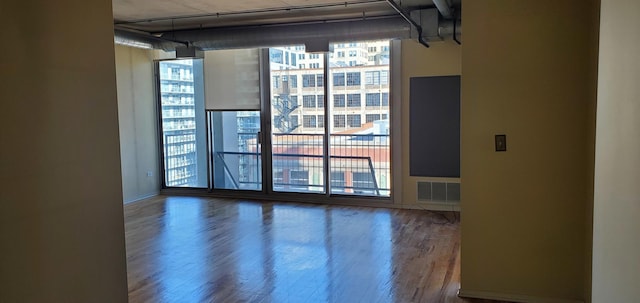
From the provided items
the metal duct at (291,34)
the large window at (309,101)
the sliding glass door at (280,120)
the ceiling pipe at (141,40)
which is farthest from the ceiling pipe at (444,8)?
the ceiling pipe at (141,40)

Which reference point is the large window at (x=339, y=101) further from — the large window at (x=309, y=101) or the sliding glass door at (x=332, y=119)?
the large window at (x=309, y=101)

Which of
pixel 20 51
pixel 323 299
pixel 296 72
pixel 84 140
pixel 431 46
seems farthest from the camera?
pixel 296 72

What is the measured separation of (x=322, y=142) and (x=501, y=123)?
13.0 feet

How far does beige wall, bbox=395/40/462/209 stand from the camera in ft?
20.2

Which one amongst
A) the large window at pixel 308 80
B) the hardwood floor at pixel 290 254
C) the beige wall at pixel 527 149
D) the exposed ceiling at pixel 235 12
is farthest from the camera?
the large window at pixel 308 80

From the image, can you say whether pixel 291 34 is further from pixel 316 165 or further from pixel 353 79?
pixel 316 165

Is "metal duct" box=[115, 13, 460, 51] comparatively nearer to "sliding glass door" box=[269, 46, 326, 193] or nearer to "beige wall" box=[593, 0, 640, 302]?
"sliding glass door" box=[269, 46, 326, 193]

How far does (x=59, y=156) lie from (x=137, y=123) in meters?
5.85

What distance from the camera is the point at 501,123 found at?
3285 millimetres

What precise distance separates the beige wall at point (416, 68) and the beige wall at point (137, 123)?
4.07 meters

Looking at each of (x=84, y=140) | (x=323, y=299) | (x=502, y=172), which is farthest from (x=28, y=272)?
(x=502, y=172)

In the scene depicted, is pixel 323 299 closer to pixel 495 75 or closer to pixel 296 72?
pixel 495 75

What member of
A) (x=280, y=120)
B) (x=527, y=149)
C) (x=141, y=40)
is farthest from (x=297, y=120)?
(x=527, y=149)

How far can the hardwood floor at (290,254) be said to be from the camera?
3.64m
